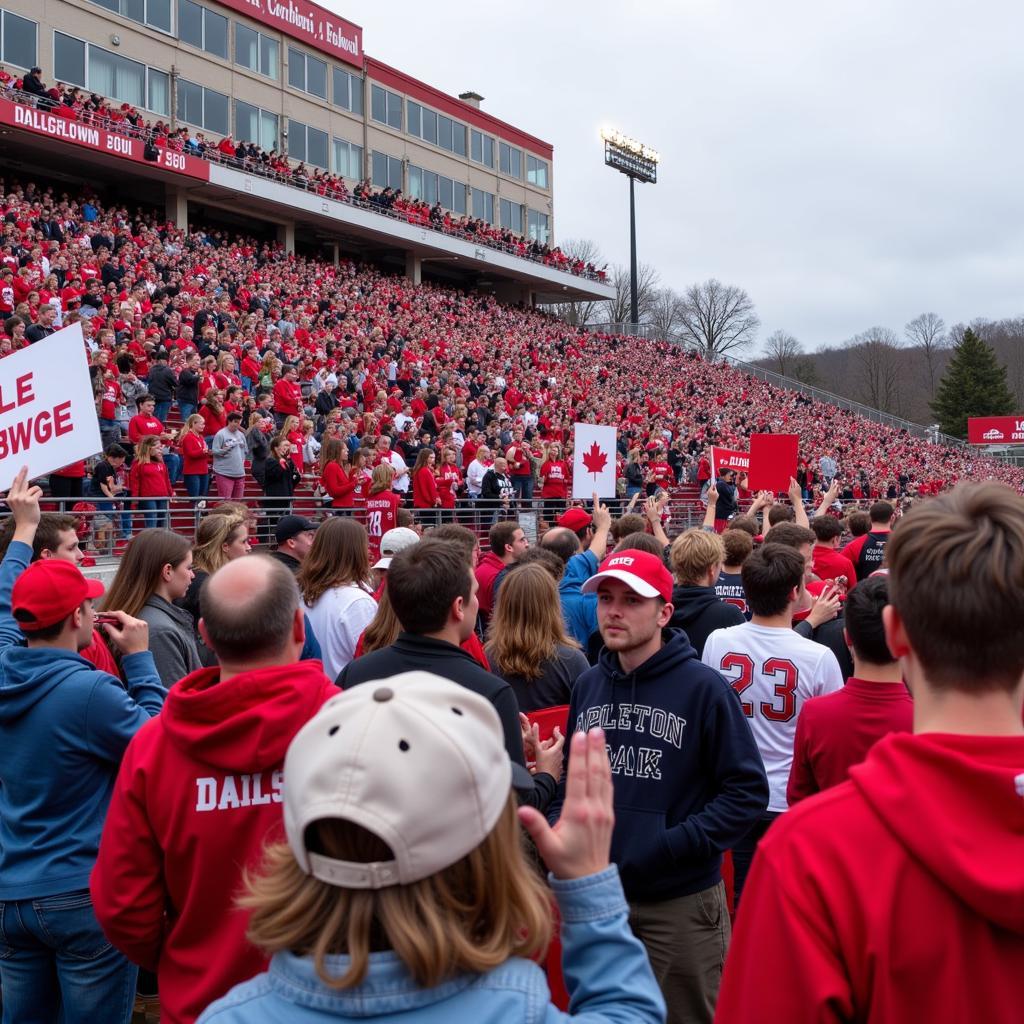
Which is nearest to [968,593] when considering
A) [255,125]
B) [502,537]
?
[502,537]

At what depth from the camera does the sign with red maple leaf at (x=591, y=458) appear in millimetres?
13344

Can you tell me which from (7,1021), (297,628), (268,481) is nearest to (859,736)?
(297,628)

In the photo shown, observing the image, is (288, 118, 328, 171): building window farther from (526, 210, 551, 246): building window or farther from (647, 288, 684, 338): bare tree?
(647, 288, 684, 338): bare tree

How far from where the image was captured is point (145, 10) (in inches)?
1297

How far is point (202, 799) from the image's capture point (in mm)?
2473

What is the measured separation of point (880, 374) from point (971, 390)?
22922 millimetres

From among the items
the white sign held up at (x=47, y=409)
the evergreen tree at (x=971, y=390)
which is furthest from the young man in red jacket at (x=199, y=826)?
the evergreen tree at (x=971, y=390)

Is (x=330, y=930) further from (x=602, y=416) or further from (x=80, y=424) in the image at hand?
(x=602, y=416)

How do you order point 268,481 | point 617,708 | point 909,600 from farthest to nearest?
1. point 268,481
2. point 617,708
3. point 909,600

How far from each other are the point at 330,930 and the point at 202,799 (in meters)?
1.11

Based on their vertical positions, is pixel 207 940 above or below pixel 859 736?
below

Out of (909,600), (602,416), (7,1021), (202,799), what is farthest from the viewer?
(602,416)

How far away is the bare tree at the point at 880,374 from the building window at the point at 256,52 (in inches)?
2673

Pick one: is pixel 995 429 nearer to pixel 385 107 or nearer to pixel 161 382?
pixel 385 107
